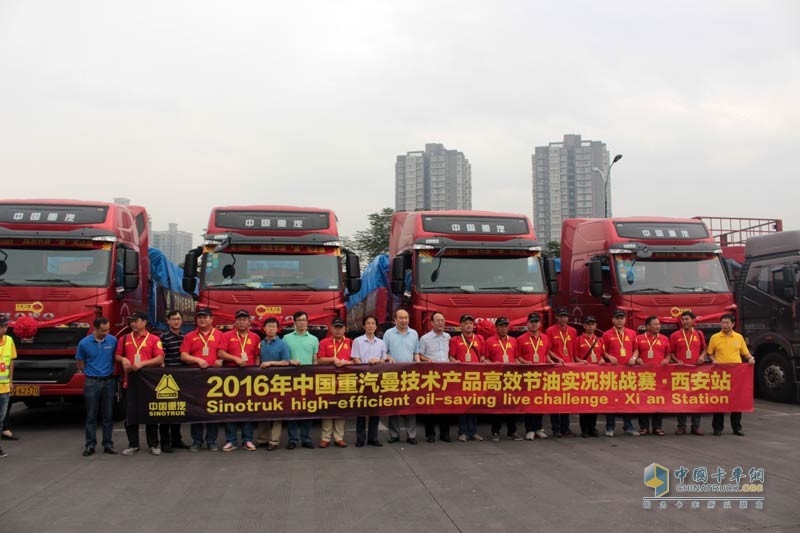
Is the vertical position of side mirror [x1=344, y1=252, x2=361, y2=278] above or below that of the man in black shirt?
above

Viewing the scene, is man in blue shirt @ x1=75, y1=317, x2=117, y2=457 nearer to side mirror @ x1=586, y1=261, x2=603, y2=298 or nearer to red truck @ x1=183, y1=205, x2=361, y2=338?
red truck @ x1=183, y1=205, x2=361, y2=338

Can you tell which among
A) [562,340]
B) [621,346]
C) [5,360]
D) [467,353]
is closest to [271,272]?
[467,353]

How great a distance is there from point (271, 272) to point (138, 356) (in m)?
2.60

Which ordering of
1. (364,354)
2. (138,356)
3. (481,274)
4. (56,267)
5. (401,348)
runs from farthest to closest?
(481,274), (56,267), (401,348), (364,354), (138,356)

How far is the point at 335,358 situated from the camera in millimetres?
8984

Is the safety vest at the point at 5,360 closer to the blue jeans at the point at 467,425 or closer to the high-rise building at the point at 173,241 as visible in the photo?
the blue jeans at the point at 467,425

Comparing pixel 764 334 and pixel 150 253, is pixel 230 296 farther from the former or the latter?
pixel 764 334

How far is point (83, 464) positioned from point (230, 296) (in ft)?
10.5

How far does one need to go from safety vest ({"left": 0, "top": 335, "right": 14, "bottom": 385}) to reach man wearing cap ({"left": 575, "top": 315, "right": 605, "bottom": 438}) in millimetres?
7708

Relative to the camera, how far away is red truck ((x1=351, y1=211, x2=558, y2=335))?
10.7m

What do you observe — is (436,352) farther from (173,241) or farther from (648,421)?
(173,241)

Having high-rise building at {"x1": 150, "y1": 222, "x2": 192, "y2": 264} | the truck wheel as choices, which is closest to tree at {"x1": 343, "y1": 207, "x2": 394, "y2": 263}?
the truck wheel

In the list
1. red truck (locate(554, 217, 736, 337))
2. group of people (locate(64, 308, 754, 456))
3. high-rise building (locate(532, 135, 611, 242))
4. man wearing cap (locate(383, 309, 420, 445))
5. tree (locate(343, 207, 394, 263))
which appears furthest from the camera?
high-rise building (locate(532, 135, 611, 242))

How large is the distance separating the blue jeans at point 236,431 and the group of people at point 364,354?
13 mm
